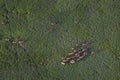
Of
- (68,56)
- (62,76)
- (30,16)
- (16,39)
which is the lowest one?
(62,76)

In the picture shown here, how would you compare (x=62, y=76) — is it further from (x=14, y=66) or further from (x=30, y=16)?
(x=30, y=16)

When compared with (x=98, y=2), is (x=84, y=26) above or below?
below

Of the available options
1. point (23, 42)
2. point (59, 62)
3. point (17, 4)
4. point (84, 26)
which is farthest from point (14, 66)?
point (84, 26)

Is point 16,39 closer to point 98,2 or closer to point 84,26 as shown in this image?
point 84,26

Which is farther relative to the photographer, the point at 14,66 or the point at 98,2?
the point at 98,2

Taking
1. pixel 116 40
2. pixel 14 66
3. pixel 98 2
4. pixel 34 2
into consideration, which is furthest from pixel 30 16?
pixel 116 40

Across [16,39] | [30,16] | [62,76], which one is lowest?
[62,76]
